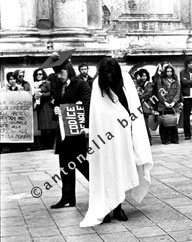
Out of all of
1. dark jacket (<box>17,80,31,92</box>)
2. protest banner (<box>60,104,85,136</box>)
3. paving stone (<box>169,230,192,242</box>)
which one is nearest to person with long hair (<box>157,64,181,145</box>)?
dark jacket (<box>17,80,31,92</box>)

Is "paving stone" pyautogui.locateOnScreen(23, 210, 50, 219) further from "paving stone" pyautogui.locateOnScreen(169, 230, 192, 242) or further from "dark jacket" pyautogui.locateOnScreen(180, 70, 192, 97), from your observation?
"dark jacket" pyautogui.locateOnScreen(180, 70, 192, 97)

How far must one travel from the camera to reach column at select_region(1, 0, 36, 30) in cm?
1488

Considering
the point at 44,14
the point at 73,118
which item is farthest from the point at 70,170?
the point at 44,14

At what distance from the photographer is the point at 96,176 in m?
7.48

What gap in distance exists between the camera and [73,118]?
321 inches

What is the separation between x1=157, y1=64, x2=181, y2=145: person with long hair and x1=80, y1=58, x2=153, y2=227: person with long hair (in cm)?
646

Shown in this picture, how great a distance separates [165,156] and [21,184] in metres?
3.16

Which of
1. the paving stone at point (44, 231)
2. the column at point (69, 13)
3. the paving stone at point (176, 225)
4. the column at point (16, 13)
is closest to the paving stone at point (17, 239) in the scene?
the paving stone at point (44, 231)

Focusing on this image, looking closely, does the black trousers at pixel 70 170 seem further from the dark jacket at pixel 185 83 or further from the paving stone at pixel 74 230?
the dark jacket at pixel 185 83

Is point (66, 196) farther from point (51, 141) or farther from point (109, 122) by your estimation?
point (51, 141)

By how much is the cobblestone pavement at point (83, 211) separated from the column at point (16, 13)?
13.7 feet

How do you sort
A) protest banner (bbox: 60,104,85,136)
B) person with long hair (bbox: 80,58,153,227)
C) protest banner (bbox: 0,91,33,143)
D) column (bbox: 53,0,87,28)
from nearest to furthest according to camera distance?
person with long hair (bbox: 80,58,153,227) < protest banner (bbox: 60,104,85,136) < protest banner (bbox: 0,91,33,143) < column (bbox: 53,0,87,28)

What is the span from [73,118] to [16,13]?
7.28m

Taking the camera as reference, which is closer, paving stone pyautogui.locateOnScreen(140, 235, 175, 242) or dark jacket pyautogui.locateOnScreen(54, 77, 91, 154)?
paving stone pyautogui.locateOnScreen(140, 235, 175, 242)
